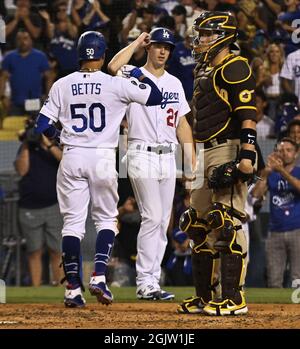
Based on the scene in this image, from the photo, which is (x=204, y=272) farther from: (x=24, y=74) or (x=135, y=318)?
(x=24, y=74)

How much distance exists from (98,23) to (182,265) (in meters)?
3.72

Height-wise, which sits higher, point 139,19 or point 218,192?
point 139,19

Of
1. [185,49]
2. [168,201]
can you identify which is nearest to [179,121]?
[168,201]

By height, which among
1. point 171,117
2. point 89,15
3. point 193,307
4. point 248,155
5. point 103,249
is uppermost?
point 89,15

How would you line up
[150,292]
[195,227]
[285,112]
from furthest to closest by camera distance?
[285,112] → [150,292] → [195,227]

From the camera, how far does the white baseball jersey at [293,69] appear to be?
42.7 feet

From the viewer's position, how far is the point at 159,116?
30.0 feet

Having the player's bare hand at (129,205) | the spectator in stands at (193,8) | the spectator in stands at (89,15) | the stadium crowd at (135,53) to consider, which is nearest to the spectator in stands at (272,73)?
the stadium crowd at (135,53)

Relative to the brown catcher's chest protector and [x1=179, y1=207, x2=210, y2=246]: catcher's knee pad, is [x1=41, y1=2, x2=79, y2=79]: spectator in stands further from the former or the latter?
[x1=179, y1=207, x2=210, y2=246]: catcher's knee pad

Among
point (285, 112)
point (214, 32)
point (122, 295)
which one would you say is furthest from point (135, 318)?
point (285, 112)

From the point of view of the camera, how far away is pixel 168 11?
46.3 feet

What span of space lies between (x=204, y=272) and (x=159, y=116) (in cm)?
203

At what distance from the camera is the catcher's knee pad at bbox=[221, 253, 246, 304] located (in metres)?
7.26

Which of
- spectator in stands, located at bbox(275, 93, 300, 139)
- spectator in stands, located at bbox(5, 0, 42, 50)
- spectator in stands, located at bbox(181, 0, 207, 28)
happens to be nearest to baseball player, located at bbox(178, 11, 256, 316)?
spectator in stands, located at bbox(275, 93, 300, 139)
